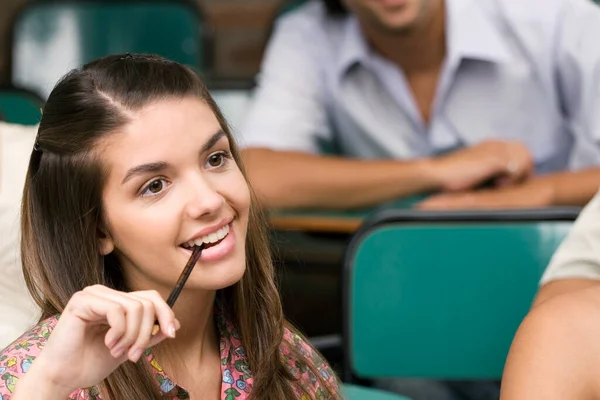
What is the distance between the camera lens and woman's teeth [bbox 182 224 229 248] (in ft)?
4.01

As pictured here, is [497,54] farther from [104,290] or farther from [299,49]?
[104,290]

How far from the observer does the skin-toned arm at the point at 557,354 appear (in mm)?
1313

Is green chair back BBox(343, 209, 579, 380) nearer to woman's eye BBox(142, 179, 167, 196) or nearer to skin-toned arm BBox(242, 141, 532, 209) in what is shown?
skin-toned arm BBox(242, 141, 532, 209)

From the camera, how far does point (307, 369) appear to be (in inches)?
56.1

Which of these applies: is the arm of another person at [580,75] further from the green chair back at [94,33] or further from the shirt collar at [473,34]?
the green chair back at [94,33]

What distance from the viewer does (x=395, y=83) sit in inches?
111

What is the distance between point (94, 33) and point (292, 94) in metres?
1.18

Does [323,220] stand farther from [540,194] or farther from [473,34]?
[473,34]

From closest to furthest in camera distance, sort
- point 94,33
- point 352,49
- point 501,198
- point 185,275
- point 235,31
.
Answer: point 185,275 < point 501,198 < point 352,49 < point 94,33 < point 235,31

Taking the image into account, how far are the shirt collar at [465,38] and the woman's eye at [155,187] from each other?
1.65 m

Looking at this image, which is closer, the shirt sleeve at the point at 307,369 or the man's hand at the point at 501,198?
the shirt sleeve at the point at 307,369

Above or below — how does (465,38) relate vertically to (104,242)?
below

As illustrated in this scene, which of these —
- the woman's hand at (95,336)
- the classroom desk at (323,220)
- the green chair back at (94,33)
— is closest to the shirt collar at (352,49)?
the classroom desk at (323,220)

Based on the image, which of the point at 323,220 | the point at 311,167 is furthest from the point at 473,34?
the point at 323,220
